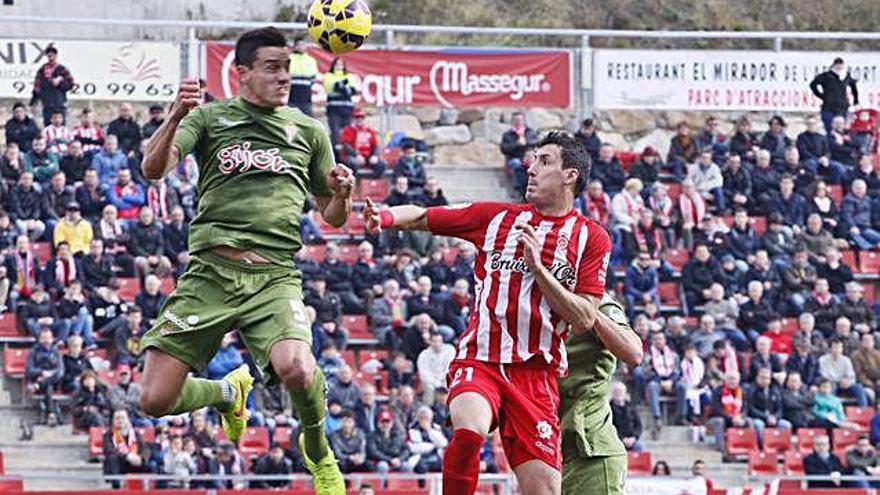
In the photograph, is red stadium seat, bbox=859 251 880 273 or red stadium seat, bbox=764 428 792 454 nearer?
red stadium seat, bbox=764 428 792 454

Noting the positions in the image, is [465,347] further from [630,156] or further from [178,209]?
[630,156]

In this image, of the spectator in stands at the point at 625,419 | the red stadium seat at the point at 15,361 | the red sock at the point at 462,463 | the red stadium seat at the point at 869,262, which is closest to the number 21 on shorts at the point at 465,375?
the red sock at the point at 462,463

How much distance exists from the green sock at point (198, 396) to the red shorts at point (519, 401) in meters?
1.48

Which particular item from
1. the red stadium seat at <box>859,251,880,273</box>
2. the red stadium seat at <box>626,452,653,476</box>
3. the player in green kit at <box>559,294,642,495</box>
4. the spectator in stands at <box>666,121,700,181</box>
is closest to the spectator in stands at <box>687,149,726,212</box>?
the spectator in stands at <box>666,121,700,181</box>

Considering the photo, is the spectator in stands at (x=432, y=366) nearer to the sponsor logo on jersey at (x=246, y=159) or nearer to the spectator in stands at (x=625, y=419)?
the spectator in stands at (x=625, y=419)

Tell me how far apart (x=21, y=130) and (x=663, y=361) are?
8646 millimetres

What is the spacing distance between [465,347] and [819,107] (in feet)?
64.7

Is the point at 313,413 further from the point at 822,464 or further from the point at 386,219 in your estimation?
the point at 822,464

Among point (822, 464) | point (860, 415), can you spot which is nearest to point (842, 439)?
point (860, 415)

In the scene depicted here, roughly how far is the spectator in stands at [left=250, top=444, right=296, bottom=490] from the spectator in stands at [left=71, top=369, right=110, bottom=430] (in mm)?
2051

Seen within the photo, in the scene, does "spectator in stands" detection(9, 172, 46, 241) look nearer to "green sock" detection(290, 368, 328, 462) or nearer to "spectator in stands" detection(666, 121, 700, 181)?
"spectator in stands" detection(666, 121, 700, 181)

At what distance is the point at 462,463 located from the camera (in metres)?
12.7

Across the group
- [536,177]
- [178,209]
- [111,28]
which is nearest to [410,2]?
[111,28]

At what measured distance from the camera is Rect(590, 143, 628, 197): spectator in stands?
29.3 meters
